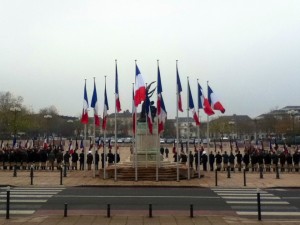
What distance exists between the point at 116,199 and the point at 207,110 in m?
12.0

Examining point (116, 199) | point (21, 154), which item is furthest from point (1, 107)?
point (116, 199)

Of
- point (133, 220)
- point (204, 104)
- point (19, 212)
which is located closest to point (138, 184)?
point (204, 104)

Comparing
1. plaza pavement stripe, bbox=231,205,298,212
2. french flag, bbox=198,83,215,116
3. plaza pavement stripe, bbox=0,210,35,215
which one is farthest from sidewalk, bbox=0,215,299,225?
french flag, bbox=198,83,215,116

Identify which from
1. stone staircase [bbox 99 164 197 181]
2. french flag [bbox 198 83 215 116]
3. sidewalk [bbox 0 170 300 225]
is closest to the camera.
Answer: sidewalk [bbox 0 170 300 225]

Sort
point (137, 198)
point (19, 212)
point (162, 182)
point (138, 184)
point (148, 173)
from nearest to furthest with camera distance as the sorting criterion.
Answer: point (19, 212) → point (137, 198) → point (138, 184) → point (162, 182) → point (148, 173)

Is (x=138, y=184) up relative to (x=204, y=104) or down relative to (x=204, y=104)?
down

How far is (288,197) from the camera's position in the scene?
73.5ft

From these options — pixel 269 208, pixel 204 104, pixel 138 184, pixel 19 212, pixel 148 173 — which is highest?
pixel 204 104

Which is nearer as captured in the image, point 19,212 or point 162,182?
point 19,212

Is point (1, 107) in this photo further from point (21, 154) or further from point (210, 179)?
point (210, 179)

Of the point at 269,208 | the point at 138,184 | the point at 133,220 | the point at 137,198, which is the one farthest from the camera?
the point at 138,184

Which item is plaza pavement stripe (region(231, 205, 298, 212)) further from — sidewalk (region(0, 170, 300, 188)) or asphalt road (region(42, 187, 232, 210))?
sidewalk (region(0, 170, 300, 188))

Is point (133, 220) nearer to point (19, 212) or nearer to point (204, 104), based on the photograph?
point (19, 212)

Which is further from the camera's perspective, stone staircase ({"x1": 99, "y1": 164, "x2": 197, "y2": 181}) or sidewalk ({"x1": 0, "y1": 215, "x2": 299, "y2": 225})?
stone staircase ({"x1": 99, "y1": 164, "x2": 197, "y2": 181})
